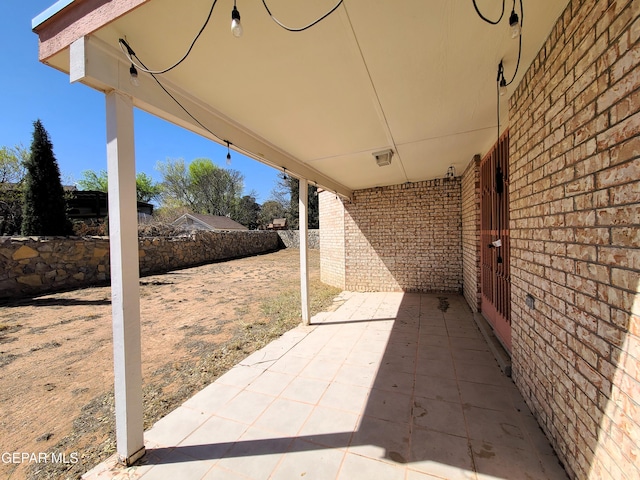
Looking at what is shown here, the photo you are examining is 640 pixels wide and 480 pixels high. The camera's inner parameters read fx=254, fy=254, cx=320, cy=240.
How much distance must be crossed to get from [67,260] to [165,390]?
24.1ft

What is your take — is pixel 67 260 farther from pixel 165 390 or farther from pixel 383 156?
pixel 383 156

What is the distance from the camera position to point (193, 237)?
1171 cm

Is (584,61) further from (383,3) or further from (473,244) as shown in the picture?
(473,244)

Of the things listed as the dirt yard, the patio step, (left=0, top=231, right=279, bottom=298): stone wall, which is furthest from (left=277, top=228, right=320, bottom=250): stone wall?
the patio step

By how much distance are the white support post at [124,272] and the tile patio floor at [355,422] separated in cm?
27

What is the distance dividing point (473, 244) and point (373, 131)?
300 cm

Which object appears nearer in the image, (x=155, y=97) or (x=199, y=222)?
(x=155, y=97)

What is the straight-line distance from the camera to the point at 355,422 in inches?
79.7

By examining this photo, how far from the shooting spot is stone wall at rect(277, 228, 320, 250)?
18.4 m

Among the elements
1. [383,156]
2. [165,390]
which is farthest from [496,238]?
[165,390]

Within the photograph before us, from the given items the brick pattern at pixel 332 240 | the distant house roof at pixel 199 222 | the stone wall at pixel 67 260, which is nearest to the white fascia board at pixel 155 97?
the brick pattern at pixel 332 240

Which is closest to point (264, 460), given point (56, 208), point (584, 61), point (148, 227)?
point (584, 61)

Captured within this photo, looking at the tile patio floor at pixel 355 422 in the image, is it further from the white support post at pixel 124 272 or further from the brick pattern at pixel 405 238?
the brick pattern at pixel 405 238

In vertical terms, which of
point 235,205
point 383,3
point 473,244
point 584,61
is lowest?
point 473,244
